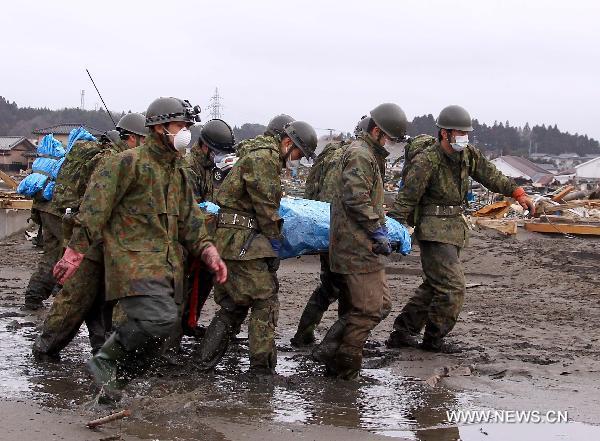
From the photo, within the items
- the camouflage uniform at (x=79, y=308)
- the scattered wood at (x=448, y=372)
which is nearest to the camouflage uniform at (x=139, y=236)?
the camouflage uniform at (x=79, y=308)

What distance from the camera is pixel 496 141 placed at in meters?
118

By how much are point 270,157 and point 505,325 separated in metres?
4.07

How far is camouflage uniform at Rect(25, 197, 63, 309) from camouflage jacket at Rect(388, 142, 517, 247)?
351 cm

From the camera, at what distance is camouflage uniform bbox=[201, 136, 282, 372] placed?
679 cm

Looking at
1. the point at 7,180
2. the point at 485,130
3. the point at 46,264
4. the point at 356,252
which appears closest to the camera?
the point at 356,252

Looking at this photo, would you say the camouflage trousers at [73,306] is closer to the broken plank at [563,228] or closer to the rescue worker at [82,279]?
the rescue worker at [82,279]

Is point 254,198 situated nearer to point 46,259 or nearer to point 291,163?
point 291,163

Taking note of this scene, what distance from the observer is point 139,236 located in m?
5.70

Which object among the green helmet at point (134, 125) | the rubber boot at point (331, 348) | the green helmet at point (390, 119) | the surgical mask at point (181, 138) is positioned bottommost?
the rubber boot at point (331, 348)

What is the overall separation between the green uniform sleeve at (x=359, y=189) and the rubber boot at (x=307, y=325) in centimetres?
167

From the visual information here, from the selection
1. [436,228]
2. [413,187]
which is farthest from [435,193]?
[436,228]

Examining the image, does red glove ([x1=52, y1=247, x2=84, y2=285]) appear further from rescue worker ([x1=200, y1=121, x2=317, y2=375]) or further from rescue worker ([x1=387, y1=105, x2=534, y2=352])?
rescue worker ([x1=387, y1=105, x2=534, y2=352])

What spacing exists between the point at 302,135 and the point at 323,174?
298cm

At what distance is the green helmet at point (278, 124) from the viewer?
7199 mm
